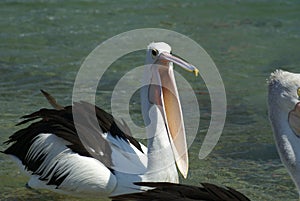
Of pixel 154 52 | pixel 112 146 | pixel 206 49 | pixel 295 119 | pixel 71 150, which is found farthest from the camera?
pixel 206 49

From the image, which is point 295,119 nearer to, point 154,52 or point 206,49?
point 154,52

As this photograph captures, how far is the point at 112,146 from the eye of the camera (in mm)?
6039

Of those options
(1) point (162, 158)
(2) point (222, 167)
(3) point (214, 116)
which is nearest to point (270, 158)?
(2) point (222, 167)

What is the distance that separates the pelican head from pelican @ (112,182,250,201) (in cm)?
104

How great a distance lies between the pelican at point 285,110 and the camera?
497 cm

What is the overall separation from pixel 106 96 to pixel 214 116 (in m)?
1.29

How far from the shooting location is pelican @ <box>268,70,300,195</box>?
16.3 ft

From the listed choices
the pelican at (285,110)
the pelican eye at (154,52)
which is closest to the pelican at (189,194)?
the pelican at (285,110)

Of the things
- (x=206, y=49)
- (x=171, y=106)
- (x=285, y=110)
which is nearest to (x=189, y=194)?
(x=285, y=110)

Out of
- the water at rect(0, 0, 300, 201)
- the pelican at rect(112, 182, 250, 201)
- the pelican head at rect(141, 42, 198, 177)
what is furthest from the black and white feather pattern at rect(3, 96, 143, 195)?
the pelican at rect(112, 182, 250, 201)

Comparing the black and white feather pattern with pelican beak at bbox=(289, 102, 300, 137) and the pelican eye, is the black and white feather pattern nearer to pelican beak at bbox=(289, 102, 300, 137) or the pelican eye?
the pelican eye

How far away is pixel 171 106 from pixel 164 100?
0.07 meters

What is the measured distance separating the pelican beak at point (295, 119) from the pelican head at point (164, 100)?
40.3 inches

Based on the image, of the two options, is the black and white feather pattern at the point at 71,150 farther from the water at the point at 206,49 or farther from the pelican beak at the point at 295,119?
the pelican beak at the point at 295,119
